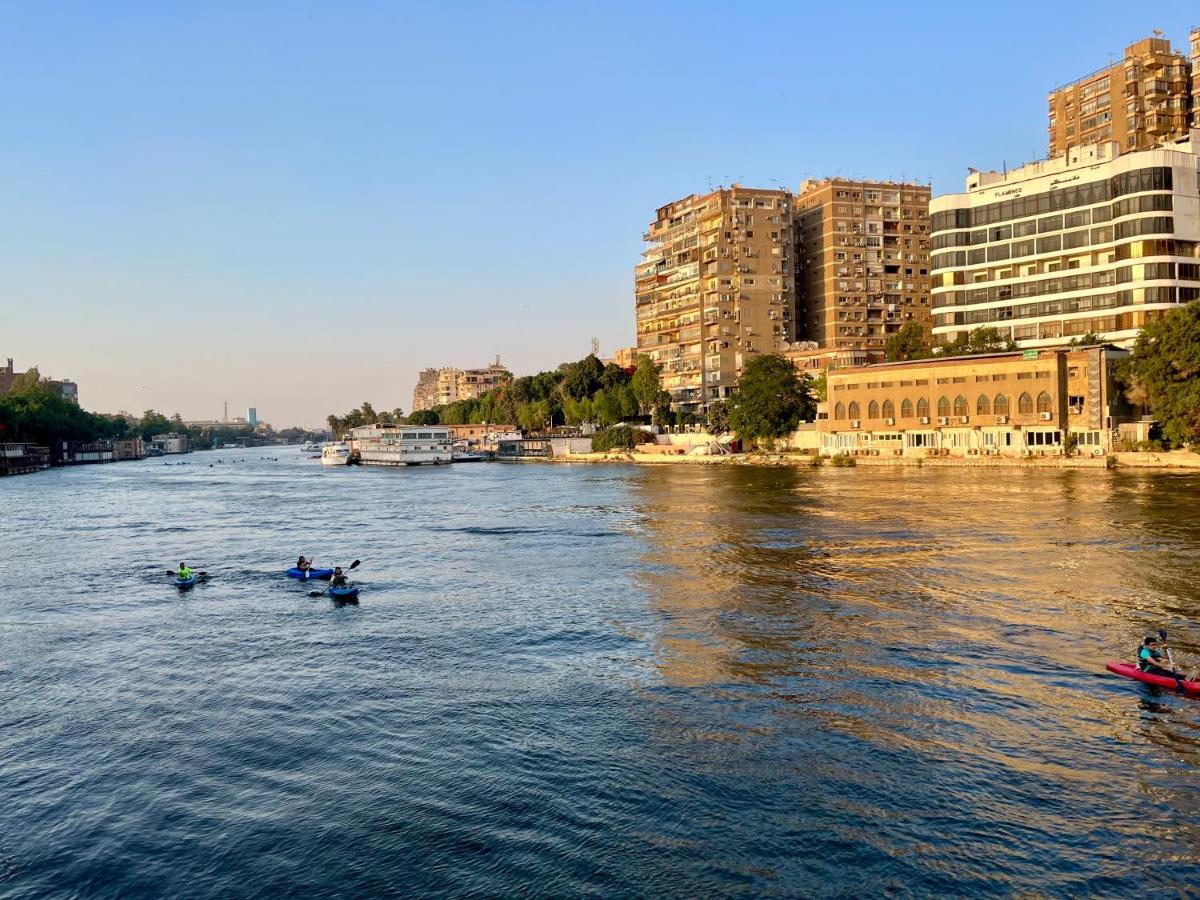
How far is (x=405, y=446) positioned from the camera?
15800 cm

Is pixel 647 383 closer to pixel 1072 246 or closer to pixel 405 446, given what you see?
pixel 405 446

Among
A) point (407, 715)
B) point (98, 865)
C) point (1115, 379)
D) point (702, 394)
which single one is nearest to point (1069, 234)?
point (1115, 379)

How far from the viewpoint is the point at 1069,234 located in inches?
4109

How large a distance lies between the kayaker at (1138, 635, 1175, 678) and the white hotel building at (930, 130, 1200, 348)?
85997 millimetres

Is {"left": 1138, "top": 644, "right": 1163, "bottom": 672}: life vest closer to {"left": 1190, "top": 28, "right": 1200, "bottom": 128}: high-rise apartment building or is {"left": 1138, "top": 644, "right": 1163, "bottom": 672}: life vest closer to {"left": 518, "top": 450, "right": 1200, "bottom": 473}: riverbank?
{"left": 518, "top": 450, "right": 1200, "bottom": 473}: riverbank

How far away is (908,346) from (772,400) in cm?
2053

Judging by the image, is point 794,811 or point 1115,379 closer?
point 794,811

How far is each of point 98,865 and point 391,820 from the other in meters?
4.96

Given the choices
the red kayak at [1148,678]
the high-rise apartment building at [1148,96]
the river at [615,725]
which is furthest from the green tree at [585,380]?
the red kayak at [1148,678]

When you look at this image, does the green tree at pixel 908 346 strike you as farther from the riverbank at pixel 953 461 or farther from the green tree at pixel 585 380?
the green tree at pixel 585 380

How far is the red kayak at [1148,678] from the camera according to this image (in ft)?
71.0

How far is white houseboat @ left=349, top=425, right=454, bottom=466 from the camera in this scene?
158 meters

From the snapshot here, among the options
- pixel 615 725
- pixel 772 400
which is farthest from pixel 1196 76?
pixel 615 725

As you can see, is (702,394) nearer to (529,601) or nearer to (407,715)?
(529,601)
